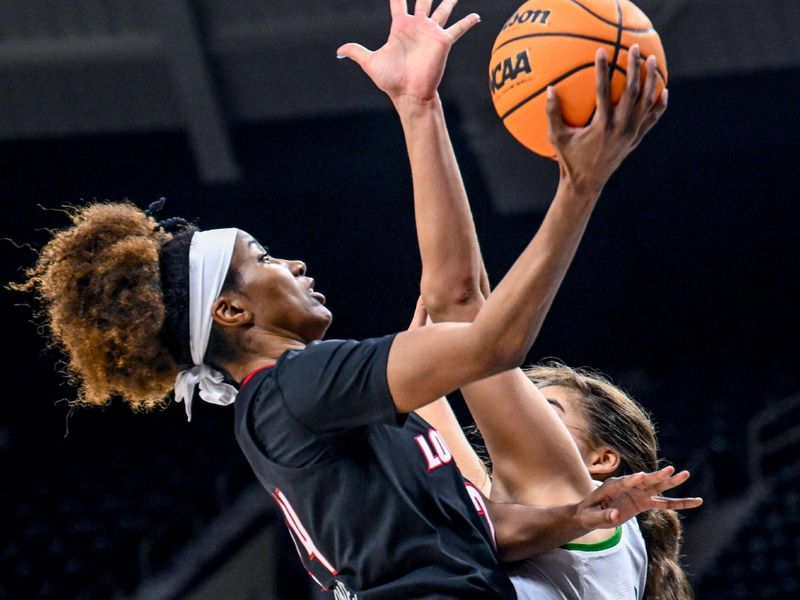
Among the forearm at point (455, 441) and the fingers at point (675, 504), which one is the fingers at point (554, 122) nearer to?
the fingers at point (675, 504)

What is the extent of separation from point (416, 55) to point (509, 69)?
20 cm

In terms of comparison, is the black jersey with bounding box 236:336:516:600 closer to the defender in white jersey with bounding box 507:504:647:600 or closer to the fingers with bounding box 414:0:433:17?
the defender in white jersey with bounding box 507:504:647:600

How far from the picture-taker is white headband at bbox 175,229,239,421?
6.61 ft

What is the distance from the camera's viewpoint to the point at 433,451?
1.92 m

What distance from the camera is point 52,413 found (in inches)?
262

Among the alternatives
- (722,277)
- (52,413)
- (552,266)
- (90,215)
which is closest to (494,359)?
(552,266)

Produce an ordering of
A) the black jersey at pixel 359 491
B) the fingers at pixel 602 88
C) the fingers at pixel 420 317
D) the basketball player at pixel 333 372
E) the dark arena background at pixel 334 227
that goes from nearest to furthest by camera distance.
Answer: the fingers at pixel 602 88
the basketball player at pixel 333 372
the black jersey at pixel 359 491
the fingers at pixel 420 317
the dark arena background at pixel 334 227

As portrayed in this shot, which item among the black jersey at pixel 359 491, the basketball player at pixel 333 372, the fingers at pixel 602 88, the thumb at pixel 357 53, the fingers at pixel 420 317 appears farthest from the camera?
the fingers at pixel 420 317

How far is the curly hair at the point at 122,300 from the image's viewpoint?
203 centimetres

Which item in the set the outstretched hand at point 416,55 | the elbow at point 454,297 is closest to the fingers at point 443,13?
the outstretched hand at point 416,55

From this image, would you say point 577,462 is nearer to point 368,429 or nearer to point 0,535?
point 368,429

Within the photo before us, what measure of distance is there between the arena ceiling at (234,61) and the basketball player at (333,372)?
4260mm

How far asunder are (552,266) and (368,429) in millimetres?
515

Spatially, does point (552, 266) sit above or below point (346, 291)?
above
